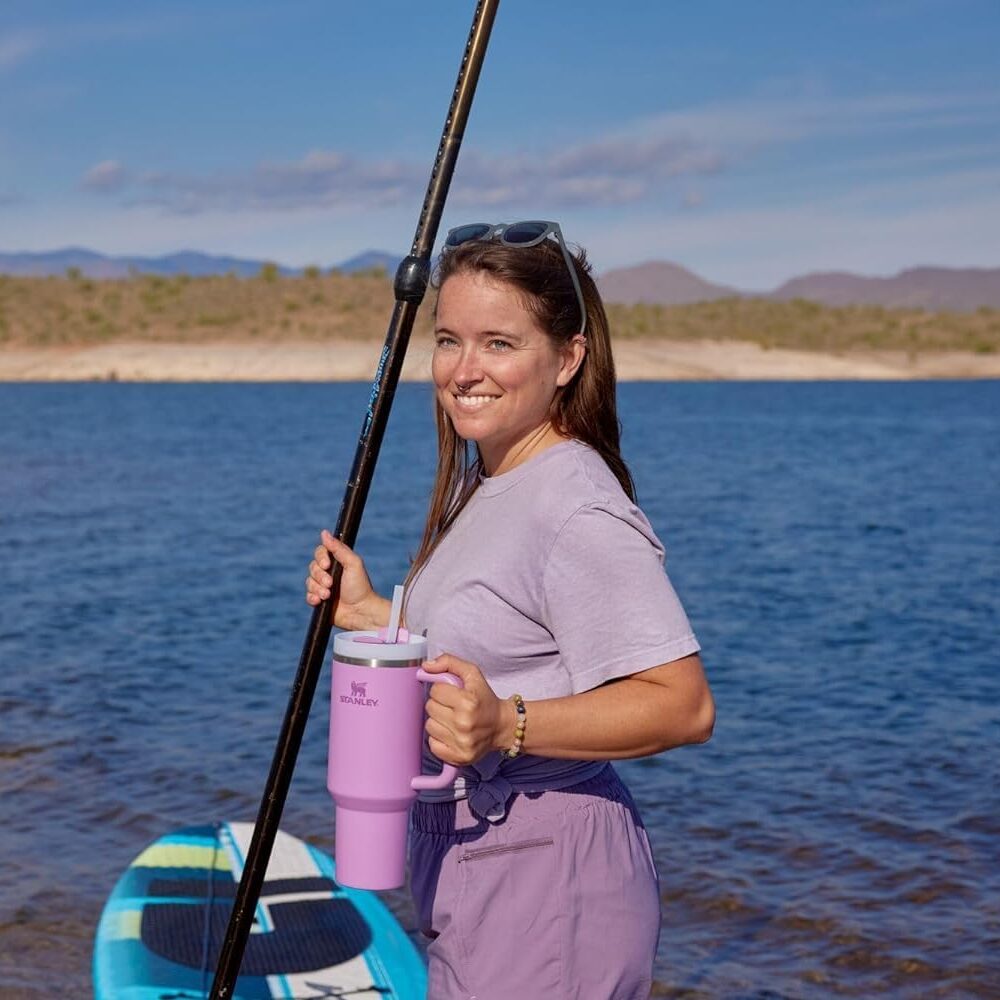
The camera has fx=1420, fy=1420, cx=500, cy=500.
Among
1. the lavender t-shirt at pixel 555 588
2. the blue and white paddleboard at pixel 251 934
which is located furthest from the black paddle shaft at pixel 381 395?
the blue and white paddleboard at pixel 251 934

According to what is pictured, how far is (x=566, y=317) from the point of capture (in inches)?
96.2

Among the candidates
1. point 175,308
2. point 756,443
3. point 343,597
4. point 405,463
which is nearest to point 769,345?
point 175,308

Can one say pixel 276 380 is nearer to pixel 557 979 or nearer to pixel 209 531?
pixel 209 531

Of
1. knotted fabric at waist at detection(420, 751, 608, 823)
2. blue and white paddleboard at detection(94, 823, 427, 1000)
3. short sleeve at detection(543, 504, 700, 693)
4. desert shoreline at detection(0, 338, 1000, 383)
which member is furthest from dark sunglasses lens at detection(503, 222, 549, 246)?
desert shoreline at detection(0, 338, 1000, 383)

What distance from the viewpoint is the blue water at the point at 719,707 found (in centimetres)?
661

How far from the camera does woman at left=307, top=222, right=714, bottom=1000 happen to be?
7.03 ft

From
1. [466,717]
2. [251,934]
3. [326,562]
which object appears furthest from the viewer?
[251,934]

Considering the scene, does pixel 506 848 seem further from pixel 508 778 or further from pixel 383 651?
pixel 383 651

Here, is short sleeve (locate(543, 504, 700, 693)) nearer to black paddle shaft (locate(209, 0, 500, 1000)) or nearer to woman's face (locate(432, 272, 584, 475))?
woman's face (locate(432, 272, 584, 475))

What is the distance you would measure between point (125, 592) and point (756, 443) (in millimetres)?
27812

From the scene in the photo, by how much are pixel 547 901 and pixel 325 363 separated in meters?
76.4

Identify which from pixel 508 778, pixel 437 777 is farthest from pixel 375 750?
pixel 508 778

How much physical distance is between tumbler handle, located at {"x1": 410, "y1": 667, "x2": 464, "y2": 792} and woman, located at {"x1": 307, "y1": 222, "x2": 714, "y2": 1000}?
2 centimetres

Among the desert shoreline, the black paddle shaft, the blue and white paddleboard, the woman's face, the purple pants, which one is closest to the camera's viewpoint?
the purple pants
